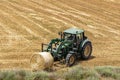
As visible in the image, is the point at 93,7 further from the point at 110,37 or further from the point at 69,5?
the point at 110,37

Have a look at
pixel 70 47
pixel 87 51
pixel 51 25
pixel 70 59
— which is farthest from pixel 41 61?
pixel 51 25

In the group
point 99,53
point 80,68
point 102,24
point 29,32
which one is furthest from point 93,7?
point 80,68

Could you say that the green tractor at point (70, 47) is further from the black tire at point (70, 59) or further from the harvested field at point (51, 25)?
the harvested field at point (51, 25)

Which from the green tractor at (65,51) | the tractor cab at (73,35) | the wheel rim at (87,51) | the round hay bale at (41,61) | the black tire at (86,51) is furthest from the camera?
the wheel rim at (87,51)

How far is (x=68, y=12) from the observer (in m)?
30.6

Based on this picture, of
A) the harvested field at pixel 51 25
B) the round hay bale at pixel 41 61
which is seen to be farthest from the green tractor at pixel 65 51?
the harvested field at pixel 51 25

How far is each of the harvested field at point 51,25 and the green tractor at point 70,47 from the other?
0.62m

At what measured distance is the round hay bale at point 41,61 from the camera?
16094 millimetres

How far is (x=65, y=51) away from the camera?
17.7 m

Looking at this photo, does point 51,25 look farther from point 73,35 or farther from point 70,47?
point 70,47

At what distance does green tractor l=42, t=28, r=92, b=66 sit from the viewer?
57.2 ft


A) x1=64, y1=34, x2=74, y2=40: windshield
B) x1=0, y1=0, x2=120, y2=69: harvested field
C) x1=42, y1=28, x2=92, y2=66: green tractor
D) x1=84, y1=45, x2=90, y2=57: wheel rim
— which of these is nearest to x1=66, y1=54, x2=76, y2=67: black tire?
x1=42, y1=28, x2=92, y2=66: green tractor

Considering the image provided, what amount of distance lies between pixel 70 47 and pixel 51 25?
8.36 metres

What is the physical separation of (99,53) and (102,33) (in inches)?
193
